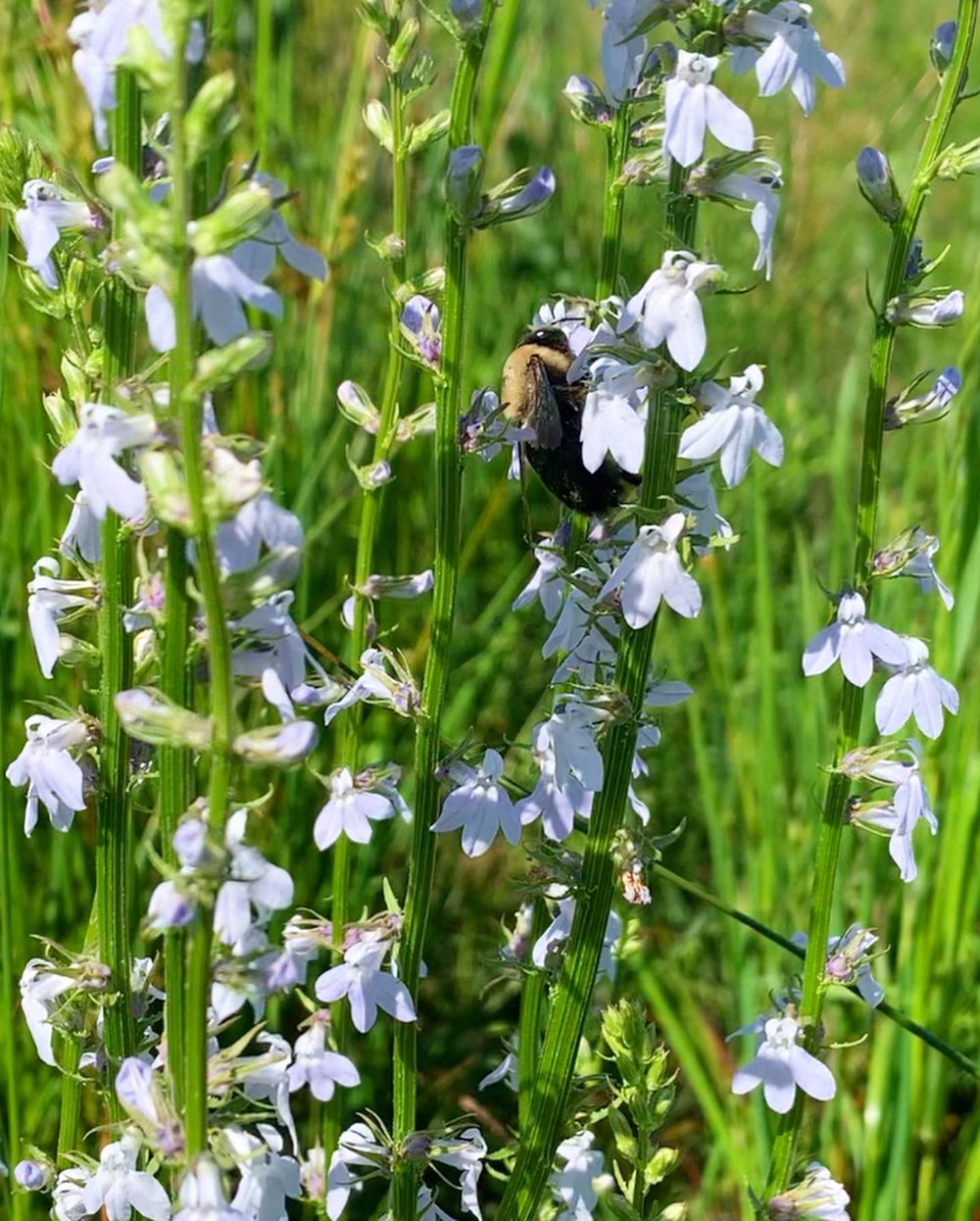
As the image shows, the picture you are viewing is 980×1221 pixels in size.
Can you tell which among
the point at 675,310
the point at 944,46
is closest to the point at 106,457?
the point at 675,310

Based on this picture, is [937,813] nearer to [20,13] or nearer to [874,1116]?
[874,1116]

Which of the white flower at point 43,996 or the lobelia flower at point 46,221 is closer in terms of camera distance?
the lobelia flower at point 46,221

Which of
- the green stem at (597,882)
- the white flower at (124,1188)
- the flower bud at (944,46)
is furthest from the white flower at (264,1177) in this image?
the flower bud at (944,46)

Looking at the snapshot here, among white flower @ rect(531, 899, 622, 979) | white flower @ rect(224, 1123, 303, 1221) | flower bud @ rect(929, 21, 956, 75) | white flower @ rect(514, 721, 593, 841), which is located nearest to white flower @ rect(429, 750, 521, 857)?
white flower @ rect(514, 721, 593, 841)

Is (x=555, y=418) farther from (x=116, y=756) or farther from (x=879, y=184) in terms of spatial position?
(x=116, y=756)

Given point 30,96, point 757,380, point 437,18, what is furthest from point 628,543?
point 30,96

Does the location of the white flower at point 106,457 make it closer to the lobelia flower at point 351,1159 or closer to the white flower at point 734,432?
the white flower at point 734,432

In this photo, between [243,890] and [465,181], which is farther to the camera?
[465,181]
